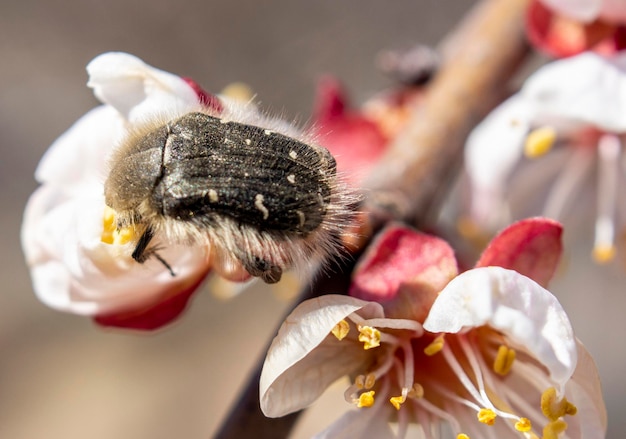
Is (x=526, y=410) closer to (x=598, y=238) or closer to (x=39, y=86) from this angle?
(x=598, y=238)

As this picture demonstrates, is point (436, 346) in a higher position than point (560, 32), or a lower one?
lower

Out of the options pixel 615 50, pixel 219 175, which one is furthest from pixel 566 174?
pixel 219 175

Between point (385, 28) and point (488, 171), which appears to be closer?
point (488, 171)

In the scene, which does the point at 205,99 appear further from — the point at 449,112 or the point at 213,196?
the point at 449,112

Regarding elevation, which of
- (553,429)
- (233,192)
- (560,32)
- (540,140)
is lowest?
(553,429)

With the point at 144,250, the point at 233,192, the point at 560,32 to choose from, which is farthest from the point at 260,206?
the point at 560,32

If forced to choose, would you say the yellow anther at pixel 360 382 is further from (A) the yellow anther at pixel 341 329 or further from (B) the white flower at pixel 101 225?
(B) the white flower at pixel 101 225

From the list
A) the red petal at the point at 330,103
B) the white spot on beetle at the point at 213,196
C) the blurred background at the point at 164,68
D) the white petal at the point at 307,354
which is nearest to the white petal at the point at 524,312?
the white petal at the point at 307,354

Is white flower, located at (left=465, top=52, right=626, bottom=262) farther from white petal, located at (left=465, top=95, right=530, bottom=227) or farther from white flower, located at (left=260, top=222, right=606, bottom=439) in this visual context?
white flower, located at (left=260, top=222, right=606, bottom=439)
